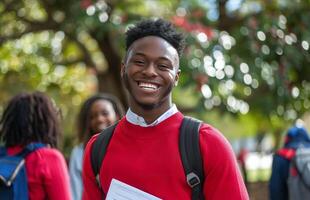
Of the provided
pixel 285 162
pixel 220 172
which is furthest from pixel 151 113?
pixel 285 162

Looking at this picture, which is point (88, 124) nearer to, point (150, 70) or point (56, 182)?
point (56, 182)

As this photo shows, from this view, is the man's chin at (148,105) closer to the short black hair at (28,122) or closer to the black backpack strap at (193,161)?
the black backpack strap at (193,161)

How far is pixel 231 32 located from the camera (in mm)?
7598

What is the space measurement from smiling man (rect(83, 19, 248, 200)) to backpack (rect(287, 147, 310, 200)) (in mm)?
2875

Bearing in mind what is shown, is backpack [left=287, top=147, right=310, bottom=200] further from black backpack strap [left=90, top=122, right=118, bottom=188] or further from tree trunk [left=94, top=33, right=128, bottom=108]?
tree trunk [left=94, top=33, right=128, bottom=108]

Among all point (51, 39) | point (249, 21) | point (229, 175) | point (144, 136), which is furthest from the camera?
point (51, 39)

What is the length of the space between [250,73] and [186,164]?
4909 millimetres

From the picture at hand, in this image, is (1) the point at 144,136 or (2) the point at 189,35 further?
(2) the point at 189,35

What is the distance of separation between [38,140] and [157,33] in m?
1.39

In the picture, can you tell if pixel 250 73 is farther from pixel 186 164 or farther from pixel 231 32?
pixel 186 164

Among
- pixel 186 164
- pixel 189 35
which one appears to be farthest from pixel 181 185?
pixel 189 35

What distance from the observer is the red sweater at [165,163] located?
224cm

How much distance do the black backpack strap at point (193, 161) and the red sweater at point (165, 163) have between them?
0.02 m

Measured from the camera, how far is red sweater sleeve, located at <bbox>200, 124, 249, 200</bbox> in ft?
7.30
